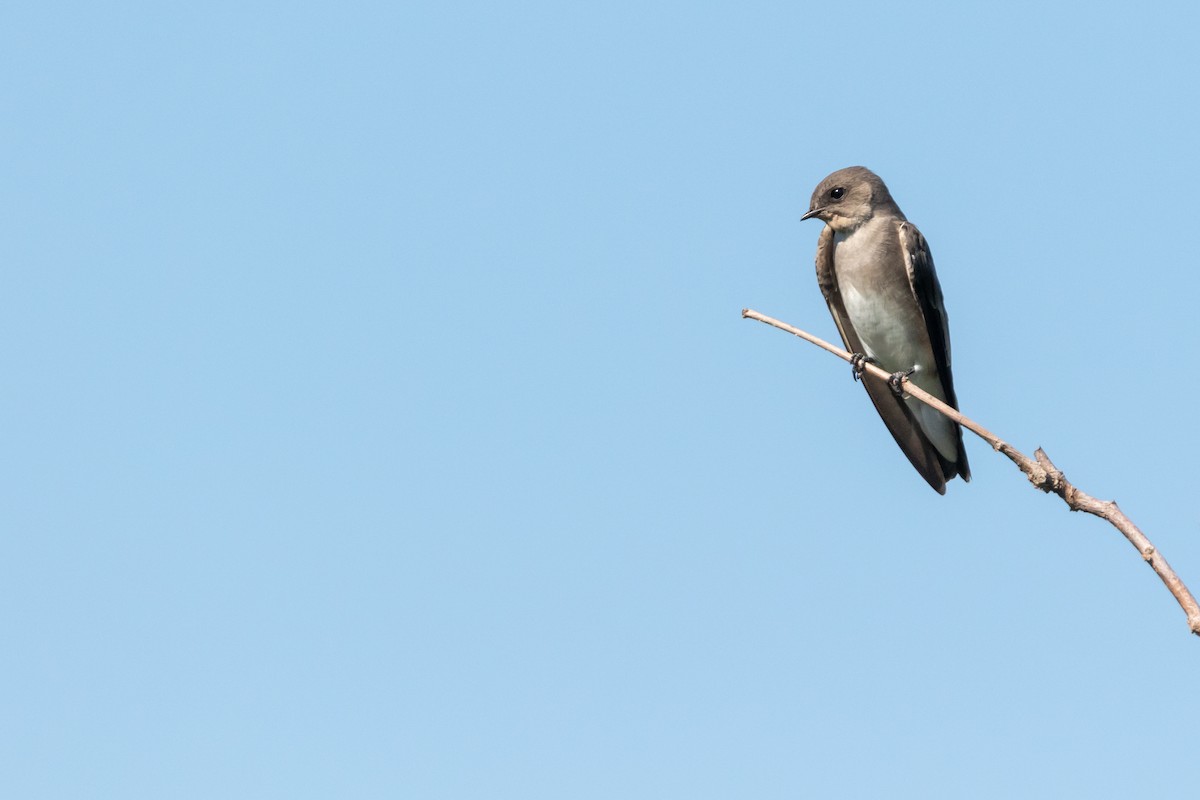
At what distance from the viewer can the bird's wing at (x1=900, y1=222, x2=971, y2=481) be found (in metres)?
12.5

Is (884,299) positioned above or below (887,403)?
above

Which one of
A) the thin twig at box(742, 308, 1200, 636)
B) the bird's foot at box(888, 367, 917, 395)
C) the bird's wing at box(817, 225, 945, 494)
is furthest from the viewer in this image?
the bird's wing at box(817, 225, 945, 494)

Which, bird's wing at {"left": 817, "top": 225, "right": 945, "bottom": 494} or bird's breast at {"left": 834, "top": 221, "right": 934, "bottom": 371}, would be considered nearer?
bird's wing at {"left": 817, "top": 225, "right": 945, "bottom": 494}

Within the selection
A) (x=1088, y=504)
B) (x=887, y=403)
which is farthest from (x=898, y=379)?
(x=1088, y=504)

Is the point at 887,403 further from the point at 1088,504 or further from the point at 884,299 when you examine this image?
the point at 1088,504

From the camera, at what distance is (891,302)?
12.6m

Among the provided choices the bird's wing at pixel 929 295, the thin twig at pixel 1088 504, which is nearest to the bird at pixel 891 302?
the bird's wing at pixel 929 295

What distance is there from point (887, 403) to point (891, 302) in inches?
34.6

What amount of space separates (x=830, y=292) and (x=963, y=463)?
1844mm

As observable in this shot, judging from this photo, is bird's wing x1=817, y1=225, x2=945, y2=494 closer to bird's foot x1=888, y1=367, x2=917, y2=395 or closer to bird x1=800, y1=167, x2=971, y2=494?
bird x1=800, y1=167, x2=971, y2=494

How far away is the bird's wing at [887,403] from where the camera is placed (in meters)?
12.2

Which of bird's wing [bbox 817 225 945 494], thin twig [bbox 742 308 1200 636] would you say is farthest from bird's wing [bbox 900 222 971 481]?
thin twig [bbox 742 308 1200 636]

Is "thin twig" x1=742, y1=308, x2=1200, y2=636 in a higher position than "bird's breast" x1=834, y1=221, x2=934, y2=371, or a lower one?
lower

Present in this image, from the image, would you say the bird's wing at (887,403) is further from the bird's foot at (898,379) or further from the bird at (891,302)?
the bird's foot at (898,379)
